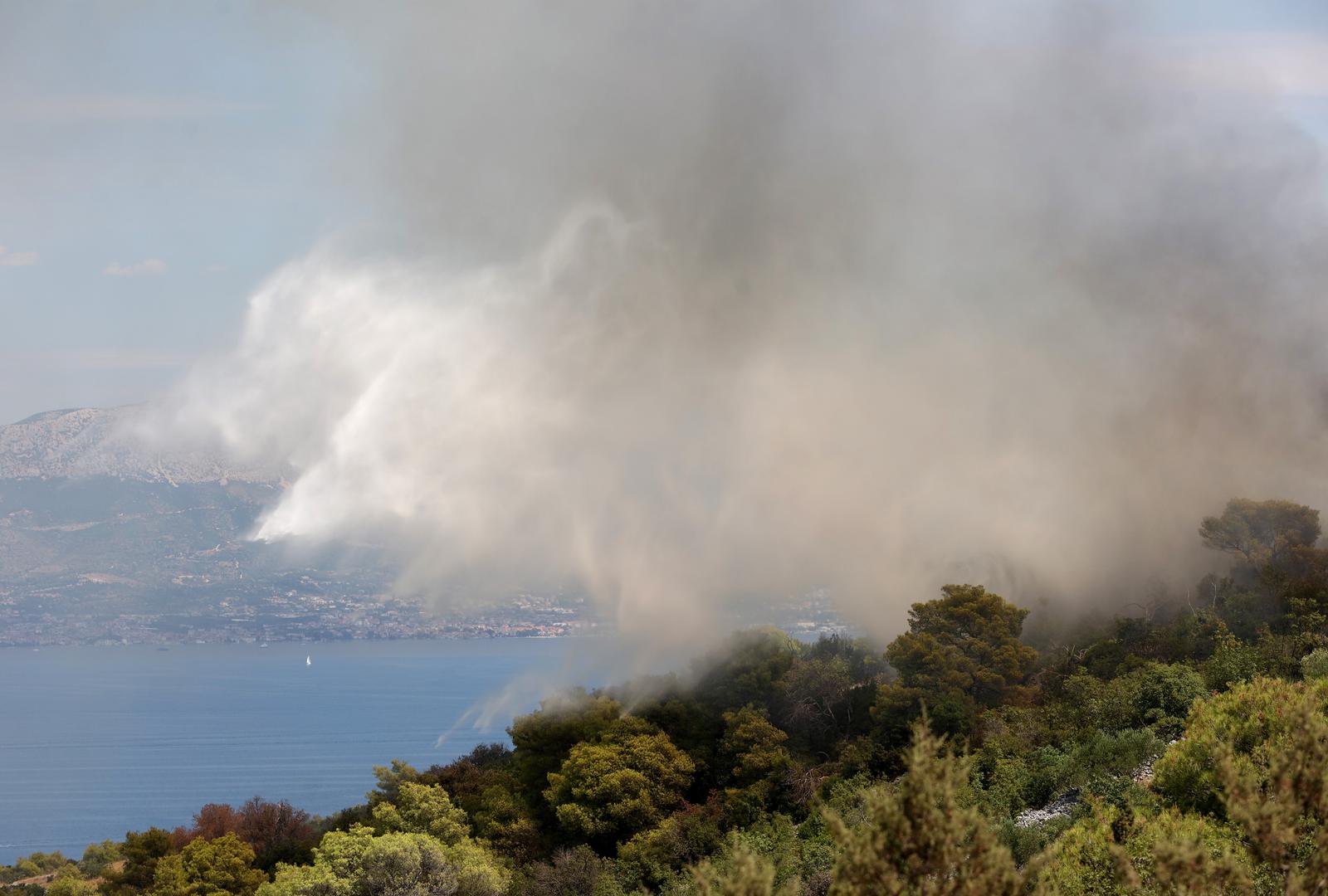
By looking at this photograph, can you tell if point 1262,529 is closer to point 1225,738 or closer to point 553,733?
point 1225,738

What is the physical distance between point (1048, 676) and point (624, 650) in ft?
72.1

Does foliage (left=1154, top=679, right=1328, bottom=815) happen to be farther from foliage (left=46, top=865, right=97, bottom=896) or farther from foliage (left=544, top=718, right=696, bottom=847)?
foliage (left=46, top=865, right=97, bottom=896)

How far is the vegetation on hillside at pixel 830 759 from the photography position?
24.2 metres

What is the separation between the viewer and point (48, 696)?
17175 cm

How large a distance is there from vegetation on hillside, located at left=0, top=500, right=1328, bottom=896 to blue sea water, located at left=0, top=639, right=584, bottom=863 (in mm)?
16426

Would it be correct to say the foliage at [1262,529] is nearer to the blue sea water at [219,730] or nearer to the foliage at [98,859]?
the blue sea water at [219,730]

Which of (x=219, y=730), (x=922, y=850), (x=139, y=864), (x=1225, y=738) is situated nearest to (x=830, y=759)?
(x=1225, y=738)

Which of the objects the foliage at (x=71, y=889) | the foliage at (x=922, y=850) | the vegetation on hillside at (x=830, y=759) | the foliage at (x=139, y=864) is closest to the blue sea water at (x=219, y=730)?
the vegetation on hillside at (x=830, y=759)

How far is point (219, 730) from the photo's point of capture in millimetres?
142625

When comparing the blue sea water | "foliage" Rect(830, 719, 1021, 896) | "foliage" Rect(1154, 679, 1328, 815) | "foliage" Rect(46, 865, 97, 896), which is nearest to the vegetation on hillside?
"foliage" Rect(1154, 679, 1328, 815)

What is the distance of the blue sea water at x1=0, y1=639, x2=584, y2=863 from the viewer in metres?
102

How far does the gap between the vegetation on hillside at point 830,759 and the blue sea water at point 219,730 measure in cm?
1643

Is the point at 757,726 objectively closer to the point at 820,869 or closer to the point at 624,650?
the point at 820,869

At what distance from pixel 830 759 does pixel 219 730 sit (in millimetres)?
120522
